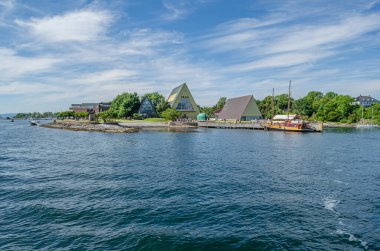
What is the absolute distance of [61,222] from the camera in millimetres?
15258

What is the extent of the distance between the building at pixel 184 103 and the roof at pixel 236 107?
52.2ft

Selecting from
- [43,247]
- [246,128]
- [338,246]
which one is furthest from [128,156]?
[246,128]

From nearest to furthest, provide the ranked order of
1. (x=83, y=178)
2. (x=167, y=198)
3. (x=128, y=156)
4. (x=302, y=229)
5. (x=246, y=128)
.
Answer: (x=302, y=229) < (x=167, y=198) < (x=83, y=178) < (x=128, y=156) < (x=246, y=128)

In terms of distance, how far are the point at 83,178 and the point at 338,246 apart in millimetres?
20069

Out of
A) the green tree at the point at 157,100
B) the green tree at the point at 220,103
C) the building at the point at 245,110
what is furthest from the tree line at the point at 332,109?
the green tree at the point at 157,100

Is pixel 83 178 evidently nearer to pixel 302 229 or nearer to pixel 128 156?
pixel 128 156

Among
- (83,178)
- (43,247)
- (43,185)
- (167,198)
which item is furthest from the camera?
(83,178)

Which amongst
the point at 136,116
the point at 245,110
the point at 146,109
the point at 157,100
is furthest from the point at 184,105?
the point at 245,110

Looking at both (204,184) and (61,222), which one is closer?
(61,222)

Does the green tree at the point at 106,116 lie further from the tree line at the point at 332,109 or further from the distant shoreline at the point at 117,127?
the tree line at the point at 332,109

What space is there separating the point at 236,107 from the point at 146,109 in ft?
143

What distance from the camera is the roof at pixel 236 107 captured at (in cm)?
13243

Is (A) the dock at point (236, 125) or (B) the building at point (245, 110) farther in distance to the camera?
(B) the building at point (245, 110)

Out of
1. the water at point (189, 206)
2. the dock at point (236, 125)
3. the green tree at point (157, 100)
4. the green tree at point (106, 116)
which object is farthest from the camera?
the green tree at point (157, 100)
